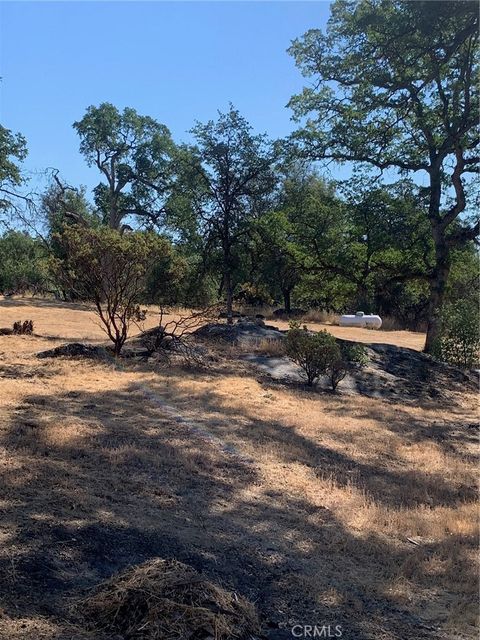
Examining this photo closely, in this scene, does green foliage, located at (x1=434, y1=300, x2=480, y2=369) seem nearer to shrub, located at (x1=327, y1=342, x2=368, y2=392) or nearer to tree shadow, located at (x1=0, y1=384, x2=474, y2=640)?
shrub, located at (x1=327, y1=342, x2=368, y2=392)

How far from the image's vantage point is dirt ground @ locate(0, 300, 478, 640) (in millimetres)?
3146

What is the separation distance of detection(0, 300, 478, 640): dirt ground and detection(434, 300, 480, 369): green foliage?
563 centimetres

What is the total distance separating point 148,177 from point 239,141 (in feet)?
49.8

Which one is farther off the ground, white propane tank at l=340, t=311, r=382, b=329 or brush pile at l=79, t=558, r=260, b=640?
white propane tank at l=340, t=311, r=382, b=329

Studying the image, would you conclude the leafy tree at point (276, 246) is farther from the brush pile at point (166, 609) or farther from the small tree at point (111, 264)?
the brush pile at point (166, 609)

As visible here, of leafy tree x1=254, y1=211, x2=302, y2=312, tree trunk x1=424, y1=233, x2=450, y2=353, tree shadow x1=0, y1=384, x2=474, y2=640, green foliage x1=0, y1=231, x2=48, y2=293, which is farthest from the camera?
green foliage x1=0, y1=231, x2=48, y2=293

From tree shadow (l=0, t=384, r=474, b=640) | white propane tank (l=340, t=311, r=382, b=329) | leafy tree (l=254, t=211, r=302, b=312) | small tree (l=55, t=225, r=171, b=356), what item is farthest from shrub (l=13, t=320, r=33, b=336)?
white propane tank (l=340, t=311, r=382, b=329)

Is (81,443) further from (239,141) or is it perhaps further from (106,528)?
(239,141)

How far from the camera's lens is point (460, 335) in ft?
48.4

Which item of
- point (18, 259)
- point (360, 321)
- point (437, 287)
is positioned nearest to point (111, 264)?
point (437, 287)

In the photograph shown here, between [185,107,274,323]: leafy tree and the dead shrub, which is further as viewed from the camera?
the dead shrub

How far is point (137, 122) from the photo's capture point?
36.9 meters

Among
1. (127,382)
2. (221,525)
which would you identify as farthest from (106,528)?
(127,382)

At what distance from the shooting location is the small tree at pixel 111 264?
11.2 m
